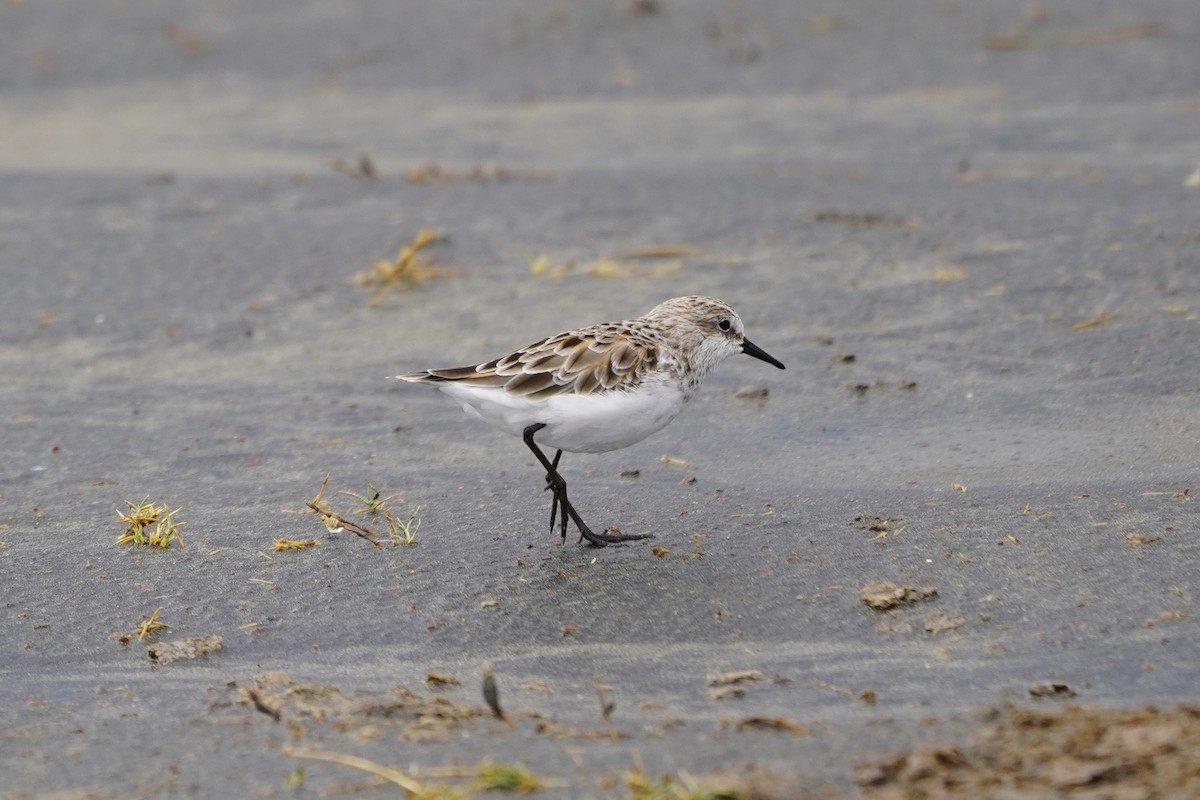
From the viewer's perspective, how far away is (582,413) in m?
5.52

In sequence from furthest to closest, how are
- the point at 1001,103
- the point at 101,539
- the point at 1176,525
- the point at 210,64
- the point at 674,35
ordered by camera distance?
the point at 210,64 → the point at 674,35 → the point at 1001,103 → the point at 101,539 → the point at 1176,525

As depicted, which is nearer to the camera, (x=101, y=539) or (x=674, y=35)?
(x=101, y=539)

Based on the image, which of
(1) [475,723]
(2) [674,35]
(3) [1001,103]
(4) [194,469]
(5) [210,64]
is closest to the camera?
(1) [475,723]

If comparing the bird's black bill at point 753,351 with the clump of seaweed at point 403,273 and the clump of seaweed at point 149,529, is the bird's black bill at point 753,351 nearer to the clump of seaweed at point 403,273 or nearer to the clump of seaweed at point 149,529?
the clump of seaweed at point 149,529

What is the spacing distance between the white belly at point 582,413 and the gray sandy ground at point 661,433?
0.44 metres

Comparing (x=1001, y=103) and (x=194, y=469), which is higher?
(x=1001, y=103)

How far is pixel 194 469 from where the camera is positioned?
6.74m

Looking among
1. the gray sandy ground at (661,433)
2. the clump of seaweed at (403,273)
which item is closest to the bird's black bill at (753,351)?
the gray sandy ground at (661,433)

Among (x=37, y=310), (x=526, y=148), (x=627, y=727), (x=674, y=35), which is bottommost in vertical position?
(x=627, y=727)

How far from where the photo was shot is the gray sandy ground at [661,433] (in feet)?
14.8

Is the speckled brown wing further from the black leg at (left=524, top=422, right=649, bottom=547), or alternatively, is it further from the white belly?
the black leg at (left=524, top=422, right=649, bottom=547)

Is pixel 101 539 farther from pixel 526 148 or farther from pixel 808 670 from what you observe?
pixel 526 148

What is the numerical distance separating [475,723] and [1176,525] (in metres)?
2.70

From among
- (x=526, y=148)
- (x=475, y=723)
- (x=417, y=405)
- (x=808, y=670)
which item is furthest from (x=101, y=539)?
(x=526, y=148)
